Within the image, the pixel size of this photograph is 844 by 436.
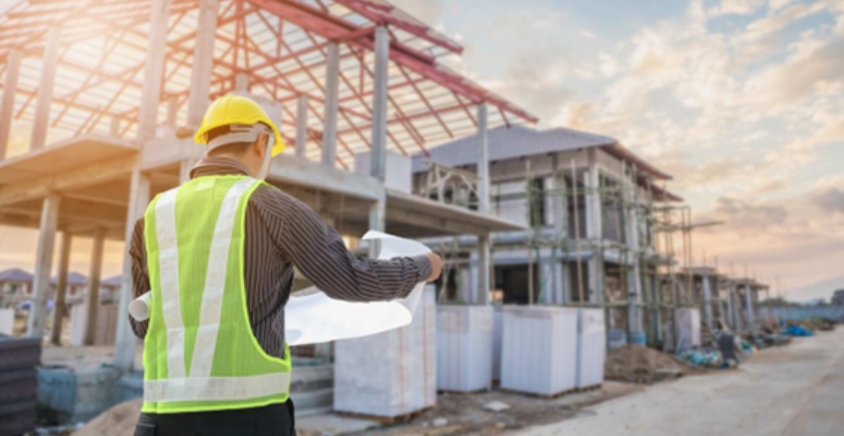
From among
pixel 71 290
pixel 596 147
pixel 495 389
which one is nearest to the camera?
pixel 495 389

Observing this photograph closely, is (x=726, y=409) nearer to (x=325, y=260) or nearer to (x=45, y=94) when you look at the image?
(x=325, y=260)

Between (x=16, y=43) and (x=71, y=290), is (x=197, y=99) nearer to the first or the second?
(x=16, y=43)

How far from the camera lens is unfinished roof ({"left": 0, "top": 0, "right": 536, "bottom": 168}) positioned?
13.4 m

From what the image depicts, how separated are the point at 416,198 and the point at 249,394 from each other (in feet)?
38.9

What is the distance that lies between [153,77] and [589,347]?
10.9 metres

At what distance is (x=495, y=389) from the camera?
12.9m

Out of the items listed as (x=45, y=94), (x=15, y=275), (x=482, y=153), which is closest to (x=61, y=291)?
(x=45, y=94)

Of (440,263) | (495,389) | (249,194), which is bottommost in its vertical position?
(495,389)

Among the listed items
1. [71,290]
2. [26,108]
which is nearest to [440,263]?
[26,108]

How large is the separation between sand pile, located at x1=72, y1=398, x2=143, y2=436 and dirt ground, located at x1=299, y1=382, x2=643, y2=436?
2032mm

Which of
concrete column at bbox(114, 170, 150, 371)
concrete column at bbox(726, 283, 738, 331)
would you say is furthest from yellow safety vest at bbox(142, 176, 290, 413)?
concrete column at bbox(726, 283, 738, 331)

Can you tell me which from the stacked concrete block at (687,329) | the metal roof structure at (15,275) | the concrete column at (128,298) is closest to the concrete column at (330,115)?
the concrete column at (128,298)

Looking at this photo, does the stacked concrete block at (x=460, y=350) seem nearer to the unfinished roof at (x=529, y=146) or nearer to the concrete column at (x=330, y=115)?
the concrete column at (x=330, y=115)

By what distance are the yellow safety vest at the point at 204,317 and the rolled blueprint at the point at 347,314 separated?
0.49 meters
